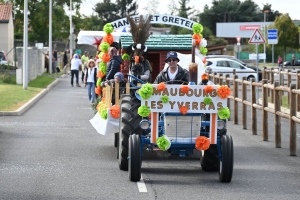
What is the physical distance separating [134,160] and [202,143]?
0.99 metres

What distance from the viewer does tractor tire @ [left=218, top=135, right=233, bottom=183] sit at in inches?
440

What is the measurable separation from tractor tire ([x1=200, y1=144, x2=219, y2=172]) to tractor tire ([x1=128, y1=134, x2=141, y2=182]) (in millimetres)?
1419

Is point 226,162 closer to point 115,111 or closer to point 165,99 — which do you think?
point 165,99

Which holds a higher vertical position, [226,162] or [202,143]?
[202,143]

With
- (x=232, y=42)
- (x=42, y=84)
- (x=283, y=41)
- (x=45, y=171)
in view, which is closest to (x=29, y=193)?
(x=45, y=171)

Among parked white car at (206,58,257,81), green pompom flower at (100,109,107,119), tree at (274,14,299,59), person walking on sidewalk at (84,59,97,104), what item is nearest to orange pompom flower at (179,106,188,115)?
green pompom flower at (100,109,107,119)

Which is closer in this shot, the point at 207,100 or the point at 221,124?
the point at 207,100

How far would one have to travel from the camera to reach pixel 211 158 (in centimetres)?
1223

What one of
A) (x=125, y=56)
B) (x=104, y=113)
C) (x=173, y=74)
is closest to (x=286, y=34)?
(x=125, y=56)

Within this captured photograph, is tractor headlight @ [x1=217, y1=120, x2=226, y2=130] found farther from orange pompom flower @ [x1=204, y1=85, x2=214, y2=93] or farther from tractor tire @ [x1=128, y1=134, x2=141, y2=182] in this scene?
tractor tire @ [x1=128, y1=134, x2=141, y2=182]

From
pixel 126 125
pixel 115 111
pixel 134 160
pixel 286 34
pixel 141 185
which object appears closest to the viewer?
pixel 141 185

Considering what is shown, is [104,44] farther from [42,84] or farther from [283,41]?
[283,41]

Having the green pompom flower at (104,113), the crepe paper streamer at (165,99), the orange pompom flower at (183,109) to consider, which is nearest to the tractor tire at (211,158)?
the orange pompom flower at (183,109)

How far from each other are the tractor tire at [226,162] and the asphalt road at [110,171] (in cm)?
11
